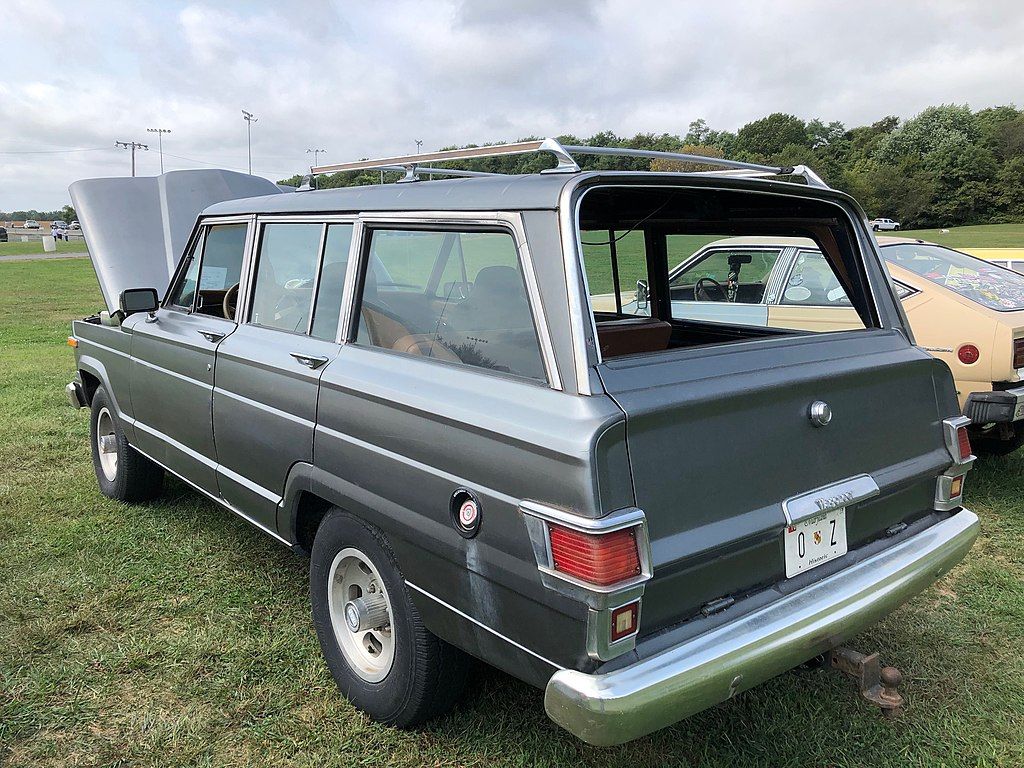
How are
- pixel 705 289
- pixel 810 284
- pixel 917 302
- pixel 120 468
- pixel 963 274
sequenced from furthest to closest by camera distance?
pixel 705 289, pixel 810 284, pixel 963 274, pixel 917 302, pixel 120 468

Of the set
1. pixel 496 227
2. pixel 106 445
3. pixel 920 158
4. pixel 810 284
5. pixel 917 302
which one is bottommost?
pixel 106 445

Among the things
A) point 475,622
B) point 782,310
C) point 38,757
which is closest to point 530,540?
point 475,622

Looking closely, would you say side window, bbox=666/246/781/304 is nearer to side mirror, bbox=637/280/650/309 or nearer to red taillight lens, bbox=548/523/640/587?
side mirror, bbox=637/280/650/309

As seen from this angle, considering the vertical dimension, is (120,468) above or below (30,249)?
below

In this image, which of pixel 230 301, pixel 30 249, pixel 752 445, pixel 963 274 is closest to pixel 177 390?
pixel 230 301

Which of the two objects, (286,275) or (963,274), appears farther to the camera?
(963,274)

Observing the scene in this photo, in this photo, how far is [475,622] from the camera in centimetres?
224

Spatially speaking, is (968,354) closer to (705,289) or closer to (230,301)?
(705,289)

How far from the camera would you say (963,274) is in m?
5.70

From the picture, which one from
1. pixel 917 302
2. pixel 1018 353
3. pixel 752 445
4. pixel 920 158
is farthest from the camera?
pixel 920 158

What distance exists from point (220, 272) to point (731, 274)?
3.91m

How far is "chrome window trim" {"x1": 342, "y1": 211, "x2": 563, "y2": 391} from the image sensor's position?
2.18 meters

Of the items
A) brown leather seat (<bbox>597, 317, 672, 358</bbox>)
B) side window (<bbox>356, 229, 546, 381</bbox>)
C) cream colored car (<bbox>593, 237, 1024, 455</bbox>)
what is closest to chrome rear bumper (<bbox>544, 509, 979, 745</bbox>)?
side window (<bbox>356, 229, 546, 381</bbox>)

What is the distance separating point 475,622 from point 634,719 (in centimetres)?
53
